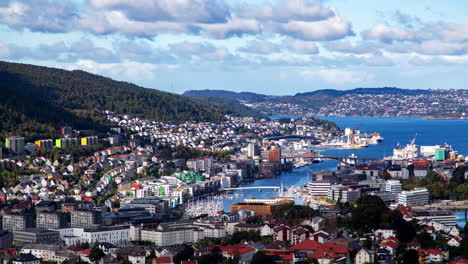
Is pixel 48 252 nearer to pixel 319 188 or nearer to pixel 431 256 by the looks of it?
pixel 431 256

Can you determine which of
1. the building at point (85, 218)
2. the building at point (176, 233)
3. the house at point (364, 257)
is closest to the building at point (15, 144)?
the building at point (85, 218)

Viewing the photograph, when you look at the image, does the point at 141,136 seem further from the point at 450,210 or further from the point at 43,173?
the point at 450,210

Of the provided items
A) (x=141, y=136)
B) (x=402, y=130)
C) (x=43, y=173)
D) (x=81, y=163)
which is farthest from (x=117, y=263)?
(x=402, y=130)

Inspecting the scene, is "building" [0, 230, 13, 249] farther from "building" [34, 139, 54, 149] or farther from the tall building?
the tall building

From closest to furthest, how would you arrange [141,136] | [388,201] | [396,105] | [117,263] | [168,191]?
[117,263] → [388,201] → [168,191] → [141,136] → [396,105]

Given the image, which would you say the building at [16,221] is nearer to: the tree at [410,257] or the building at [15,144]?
the tree at [410,257]

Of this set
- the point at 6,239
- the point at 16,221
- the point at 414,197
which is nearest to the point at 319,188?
the point at 414,197
